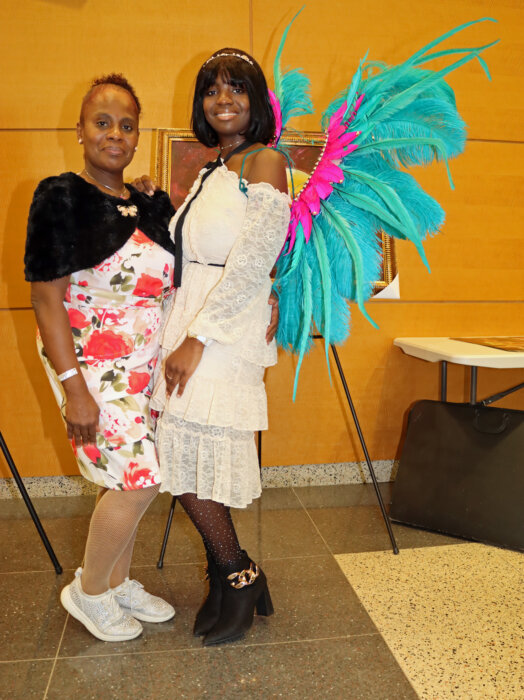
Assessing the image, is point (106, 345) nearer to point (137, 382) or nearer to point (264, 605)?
point (137, 382)

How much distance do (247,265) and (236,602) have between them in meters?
0.98

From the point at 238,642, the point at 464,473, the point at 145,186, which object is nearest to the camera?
the point at 238,642

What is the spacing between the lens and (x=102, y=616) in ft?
5.74

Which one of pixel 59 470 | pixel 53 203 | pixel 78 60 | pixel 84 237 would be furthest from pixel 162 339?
pixel 78 60

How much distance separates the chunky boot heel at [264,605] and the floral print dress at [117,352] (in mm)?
525

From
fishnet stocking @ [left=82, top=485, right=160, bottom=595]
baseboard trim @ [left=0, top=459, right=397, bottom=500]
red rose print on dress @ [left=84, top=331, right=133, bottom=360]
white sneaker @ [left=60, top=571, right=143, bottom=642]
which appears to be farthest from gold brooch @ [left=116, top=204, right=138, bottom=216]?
baseboard trim @ [left=0, top=459, right=397, bottom=500]

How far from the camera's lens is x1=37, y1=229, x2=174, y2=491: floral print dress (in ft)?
5.36

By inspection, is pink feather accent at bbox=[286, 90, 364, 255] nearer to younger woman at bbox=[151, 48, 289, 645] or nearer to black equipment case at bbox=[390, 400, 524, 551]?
younger woman at bbox=[151, 48, 289, 645]

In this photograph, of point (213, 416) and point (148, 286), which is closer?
point (213, 416)

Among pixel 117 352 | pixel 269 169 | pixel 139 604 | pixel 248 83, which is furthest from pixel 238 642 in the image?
pixel 248 83

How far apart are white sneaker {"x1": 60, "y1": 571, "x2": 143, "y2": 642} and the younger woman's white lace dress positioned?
427 millimetres

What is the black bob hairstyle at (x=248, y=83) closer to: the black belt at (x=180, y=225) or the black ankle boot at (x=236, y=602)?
the black belt at (x=180, y=225)

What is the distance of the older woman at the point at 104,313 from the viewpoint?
1.54 m

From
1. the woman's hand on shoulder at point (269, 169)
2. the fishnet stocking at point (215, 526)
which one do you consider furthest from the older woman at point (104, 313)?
the woman's hand on shoulder at point (269, 169)
